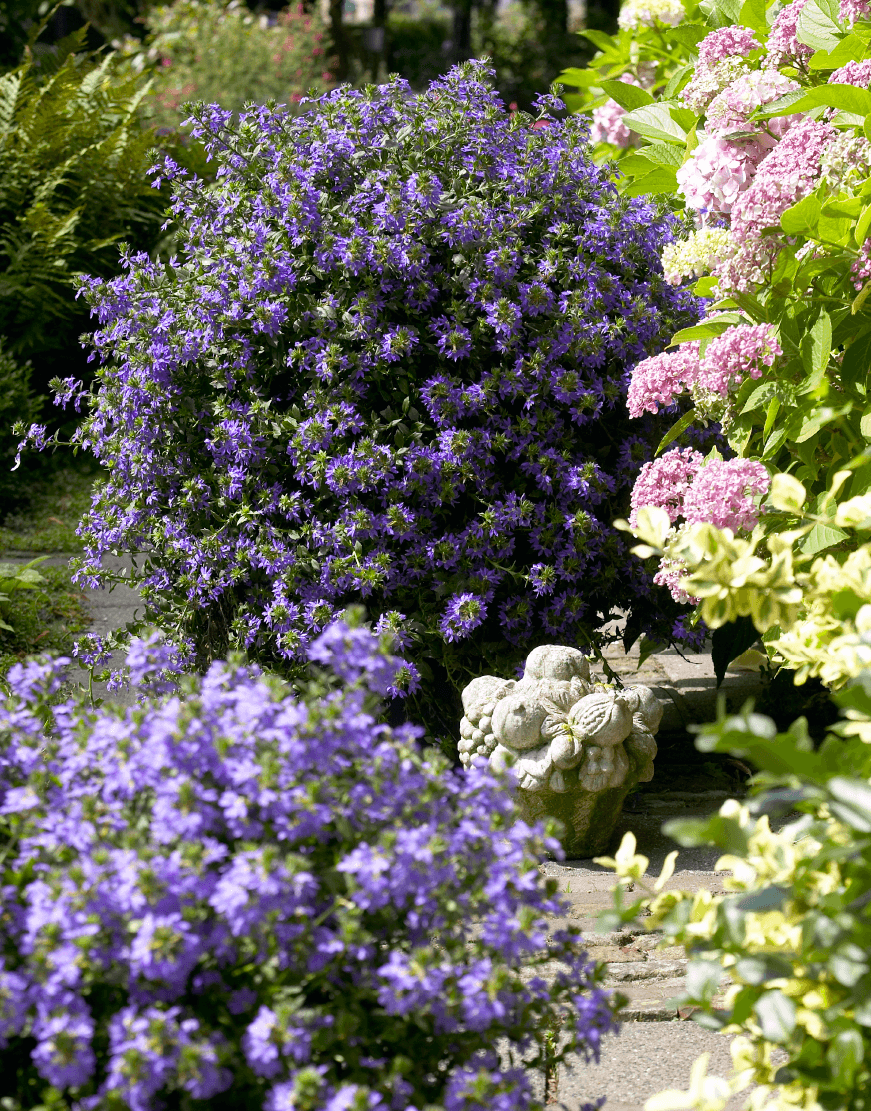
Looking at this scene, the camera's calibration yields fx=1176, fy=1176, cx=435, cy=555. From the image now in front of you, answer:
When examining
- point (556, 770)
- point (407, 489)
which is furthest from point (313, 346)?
point (556, 770)

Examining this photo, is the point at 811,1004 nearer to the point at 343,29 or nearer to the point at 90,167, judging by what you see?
the point at 90,167

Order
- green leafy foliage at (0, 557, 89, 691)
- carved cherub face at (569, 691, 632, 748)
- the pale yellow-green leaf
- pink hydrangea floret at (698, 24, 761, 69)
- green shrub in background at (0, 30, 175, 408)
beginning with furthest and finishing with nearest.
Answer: green shrub in background at (0, 30, 175, 408), green leafy foliage at (0, 557, 89, 691), pink hydrangea floret at (698, 24, 761, 69), carved cherub face at (569, 691, 632, 748), the pale yellow-green leaf

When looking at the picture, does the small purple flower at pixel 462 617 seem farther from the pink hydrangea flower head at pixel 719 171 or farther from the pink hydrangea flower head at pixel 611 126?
the pink hydrangea flower head at pixel 611 126

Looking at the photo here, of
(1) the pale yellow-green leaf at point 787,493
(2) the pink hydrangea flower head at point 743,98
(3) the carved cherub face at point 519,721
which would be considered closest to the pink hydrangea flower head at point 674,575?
(3) the carved cherub face at point 519,721

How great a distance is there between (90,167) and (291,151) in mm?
4827

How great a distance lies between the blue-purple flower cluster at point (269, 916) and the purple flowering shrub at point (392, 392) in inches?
51.6

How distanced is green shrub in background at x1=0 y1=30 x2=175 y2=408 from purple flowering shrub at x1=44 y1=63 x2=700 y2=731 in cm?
376

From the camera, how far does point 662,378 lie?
2732 mm

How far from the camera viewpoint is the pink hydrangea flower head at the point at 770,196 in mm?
2475

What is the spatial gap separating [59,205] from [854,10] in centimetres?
547

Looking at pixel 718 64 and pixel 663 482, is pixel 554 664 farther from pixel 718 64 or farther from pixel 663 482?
pixel 718 64

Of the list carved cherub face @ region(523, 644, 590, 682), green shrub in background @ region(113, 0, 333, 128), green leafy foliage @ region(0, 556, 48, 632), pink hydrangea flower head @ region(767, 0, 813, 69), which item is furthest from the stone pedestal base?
green shrub in background @ region(113, 0, 333, 128)

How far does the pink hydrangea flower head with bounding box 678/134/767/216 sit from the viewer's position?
2703 mm

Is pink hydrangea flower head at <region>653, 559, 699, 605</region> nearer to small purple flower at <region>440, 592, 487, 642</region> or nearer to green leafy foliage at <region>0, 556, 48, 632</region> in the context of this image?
small purple flower at <region>440, 592, 487, 642</region>
